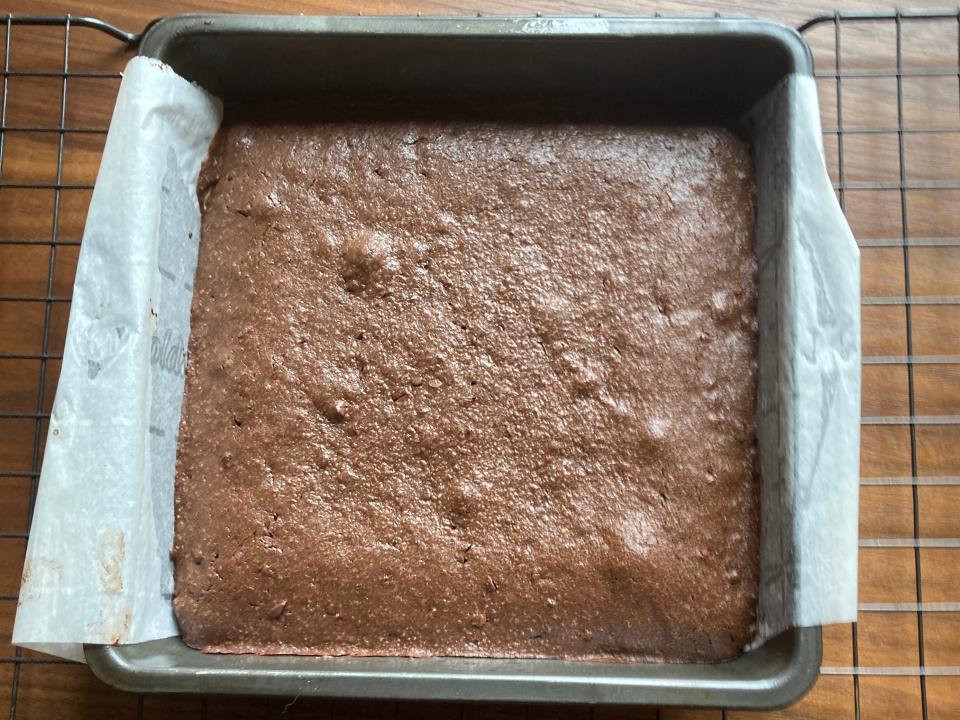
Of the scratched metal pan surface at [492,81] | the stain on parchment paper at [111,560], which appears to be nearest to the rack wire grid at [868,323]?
the scratched metal pan surface at [492,81]

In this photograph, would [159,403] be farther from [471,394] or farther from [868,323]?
[868,323]

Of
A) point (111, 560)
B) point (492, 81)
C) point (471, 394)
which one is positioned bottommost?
point (111, 560)

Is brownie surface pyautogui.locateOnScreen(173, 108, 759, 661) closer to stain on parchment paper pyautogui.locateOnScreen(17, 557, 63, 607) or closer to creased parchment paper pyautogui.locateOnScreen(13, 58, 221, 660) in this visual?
creased parchment paper pyautogui.locateOnScreen(13, 58, 221, 660)

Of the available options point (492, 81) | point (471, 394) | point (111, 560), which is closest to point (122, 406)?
point (111, 560)

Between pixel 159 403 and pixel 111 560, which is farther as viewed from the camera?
pixel 159 403

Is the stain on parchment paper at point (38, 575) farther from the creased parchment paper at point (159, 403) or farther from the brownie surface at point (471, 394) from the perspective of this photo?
the brownie surface at point (471, 394)

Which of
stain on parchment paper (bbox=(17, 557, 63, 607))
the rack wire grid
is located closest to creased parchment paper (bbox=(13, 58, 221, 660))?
stain on parchment paper (bbox=(17, 557, 63, 607))

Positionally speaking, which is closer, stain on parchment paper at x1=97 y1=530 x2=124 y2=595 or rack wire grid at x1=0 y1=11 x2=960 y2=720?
stain on parchment paper at x1=97 y1=530 x2=124 y2=595
